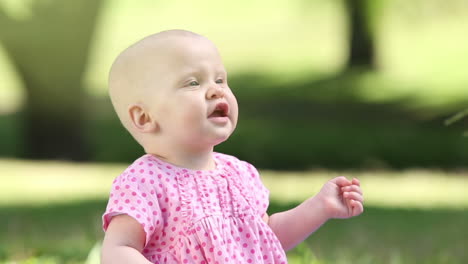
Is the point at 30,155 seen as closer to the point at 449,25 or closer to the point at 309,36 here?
the point at 309,36

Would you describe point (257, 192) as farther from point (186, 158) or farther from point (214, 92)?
point (214, 92)

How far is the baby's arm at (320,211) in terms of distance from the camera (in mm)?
2477

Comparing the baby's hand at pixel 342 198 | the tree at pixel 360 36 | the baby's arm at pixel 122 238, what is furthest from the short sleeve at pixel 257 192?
the tree at pixel 360 36

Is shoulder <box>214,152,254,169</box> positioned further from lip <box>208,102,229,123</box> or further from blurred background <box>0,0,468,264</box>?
blurred background <box>0,0,468,264</box>

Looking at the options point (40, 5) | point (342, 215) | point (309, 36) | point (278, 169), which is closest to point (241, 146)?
point (278, 169)

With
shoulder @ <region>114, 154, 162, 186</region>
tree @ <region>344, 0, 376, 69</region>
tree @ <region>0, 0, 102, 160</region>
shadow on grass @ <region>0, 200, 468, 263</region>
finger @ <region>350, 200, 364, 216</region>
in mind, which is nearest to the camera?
shoulder @ <region>114, 154, 162, 186</region>

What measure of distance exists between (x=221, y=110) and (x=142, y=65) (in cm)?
25

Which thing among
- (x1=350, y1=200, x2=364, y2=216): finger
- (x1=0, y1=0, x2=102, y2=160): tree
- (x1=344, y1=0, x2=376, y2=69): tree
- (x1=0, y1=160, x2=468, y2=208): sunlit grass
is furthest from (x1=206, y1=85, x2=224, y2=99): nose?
(x1=344, y1=0, x2=376, y2=69): tree

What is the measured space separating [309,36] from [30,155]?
4.95m

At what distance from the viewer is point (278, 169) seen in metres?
9.76

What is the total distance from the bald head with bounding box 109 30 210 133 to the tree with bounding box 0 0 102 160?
23.5 feet

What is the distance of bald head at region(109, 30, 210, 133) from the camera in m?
2.33

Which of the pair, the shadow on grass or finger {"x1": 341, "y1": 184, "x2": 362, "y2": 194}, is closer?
finger {"x1": 341, "y1": 184, "x2": 362, "y2": 194}

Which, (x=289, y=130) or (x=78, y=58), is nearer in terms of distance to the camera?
(x=78, y=58)
